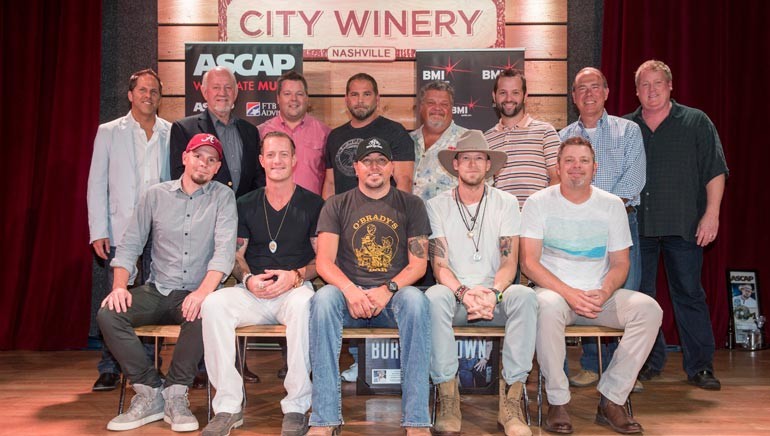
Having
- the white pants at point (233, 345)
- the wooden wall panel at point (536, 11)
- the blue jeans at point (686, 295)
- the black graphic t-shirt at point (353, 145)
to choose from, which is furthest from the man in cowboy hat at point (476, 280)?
the wooden wall panel at point (536, 11)

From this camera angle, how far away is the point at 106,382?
429 cm

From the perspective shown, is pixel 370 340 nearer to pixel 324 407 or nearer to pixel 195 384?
pixel 324 407

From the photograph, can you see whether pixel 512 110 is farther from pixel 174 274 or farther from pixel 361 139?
pixel 174 274

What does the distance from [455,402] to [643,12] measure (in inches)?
147

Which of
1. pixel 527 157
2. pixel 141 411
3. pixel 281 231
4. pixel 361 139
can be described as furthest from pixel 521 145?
pixel 141 411

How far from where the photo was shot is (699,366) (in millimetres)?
4395

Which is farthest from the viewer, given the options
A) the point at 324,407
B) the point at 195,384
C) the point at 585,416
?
the point at 195,384

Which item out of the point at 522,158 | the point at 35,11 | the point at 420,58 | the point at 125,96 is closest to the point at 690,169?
→ the point at 522,158

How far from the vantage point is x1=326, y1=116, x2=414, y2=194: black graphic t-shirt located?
432cm

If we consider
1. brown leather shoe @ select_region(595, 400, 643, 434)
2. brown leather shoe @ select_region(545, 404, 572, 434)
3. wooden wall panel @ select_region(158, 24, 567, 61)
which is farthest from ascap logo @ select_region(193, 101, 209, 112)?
brown leather shoe @ select_region(595, 400, 643, 434)

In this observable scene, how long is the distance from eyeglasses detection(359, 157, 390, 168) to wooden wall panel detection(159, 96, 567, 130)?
237cm

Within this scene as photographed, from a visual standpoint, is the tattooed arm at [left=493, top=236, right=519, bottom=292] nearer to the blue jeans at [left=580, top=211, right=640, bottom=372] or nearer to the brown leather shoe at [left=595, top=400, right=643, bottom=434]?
the brown leather shoe at [left=595, top=400, right=643, bottom=434]

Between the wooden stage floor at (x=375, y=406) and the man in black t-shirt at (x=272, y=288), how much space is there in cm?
20

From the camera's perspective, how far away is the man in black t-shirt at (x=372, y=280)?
3.19m
